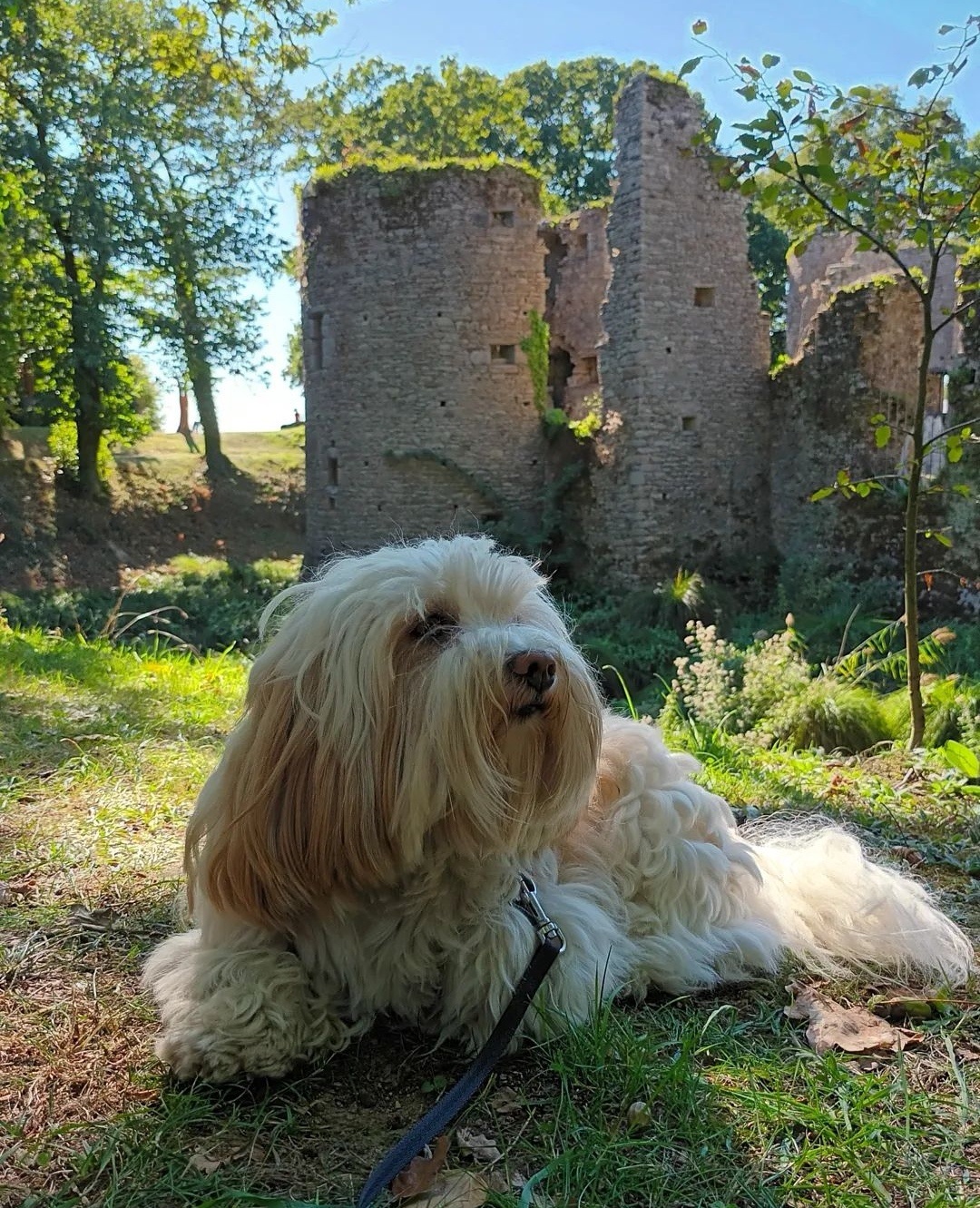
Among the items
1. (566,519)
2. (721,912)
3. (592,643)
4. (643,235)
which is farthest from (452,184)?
(721,912)

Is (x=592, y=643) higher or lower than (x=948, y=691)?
lower

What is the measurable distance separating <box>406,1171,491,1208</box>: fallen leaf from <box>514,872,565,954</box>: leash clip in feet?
1.47

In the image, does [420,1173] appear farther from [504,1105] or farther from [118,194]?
[118,194]

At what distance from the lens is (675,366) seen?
14656 millimetres

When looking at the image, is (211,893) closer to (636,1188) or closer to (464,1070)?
(464,1070)

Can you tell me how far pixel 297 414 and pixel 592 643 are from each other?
78.5 ft

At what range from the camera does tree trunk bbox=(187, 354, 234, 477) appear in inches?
956

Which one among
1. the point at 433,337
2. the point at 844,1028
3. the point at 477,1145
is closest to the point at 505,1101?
the point at 477,1145

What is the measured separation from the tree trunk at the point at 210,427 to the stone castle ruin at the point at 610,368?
23.7ft

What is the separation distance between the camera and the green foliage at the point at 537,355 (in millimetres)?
17062

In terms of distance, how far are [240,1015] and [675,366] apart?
46.6 feet

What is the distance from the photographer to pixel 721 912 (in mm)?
2240

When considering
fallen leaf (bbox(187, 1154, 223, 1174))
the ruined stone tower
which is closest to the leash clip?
fallen leaf (bbox(187, 1154, 223, 1174))

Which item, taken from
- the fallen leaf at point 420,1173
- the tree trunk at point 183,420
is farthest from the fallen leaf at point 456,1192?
the tree trunk at point 183,420
